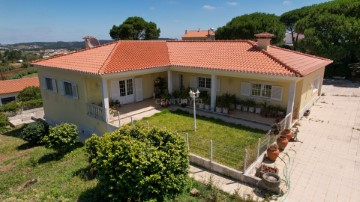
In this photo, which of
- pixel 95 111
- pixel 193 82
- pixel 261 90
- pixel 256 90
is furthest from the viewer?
pixel 193 82

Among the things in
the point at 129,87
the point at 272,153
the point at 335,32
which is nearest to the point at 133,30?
the point at 335,32

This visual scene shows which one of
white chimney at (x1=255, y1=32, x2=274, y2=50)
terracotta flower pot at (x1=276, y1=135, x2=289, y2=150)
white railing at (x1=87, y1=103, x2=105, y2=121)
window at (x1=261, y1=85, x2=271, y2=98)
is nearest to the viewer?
terracotta flower pot at (x1=276, y1=135, x2=289, y2=150)

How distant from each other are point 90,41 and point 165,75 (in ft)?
Result: 23.1

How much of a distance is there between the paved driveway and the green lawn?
2.03 m

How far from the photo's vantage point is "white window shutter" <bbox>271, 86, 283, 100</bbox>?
49.1ft

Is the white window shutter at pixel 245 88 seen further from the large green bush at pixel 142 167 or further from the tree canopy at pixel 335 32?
the tree canopy at pixel 335 32

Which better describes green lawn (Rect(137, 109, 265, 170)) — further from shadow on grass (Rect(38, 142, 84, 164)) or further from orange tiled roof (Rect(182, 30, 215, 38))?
orange tiled roof (Rect(182, 30, 215, 38))

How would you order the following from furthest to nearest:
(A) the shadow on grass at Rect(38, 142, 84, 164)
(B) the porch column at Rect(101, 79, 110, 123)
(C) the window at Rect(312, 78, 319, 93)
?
(C) the window at Rect(312, 78, 319, 93)
(B) the porch column at Rect(101, 79, 110, 123)
(A) the shadow on grass at Rect(38, 142, 84, 164)

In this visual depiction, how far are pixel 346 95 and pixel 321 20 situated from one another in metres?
12.1

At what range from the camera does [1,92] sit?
37.0 metres

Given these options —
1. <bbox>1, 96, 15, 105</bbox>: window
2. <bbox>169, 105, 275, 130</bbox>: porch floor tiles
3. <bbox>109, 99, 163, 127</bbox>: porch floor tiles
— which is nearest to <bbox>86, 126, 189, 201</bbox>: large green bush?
<bbox>109, 99, 163, 127</bbox>: porch floor tiles

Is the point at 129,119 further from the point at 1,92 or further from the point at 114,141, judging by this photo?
the point at 1,92

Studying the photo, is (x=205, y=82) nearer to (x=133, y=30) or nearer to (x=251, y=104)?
(x=251, y=104)

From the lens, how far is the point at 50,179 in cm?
1038
